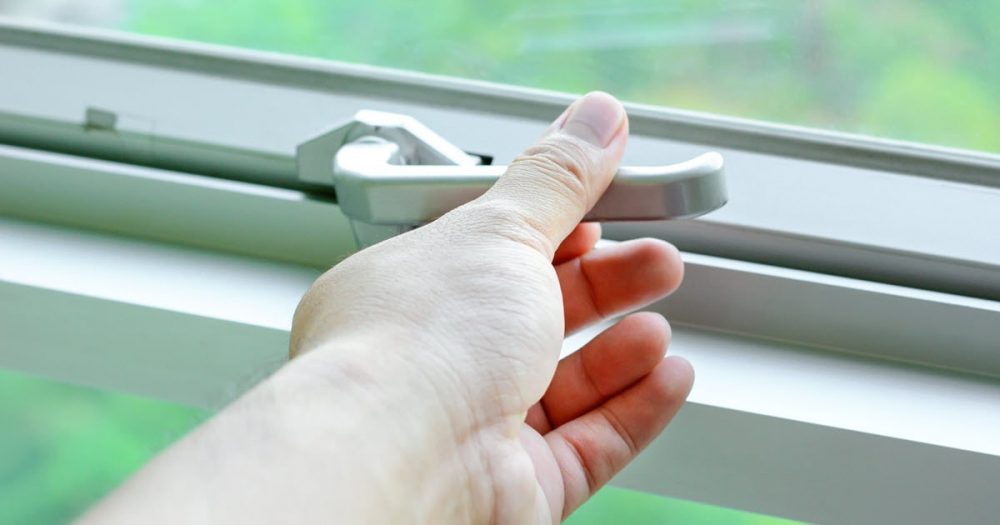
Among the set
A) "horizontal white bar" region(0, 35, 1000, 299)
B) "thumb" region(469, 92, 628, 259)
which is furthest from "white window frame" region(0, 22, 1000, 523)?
"thumb" region(469, 92, 628, 259)

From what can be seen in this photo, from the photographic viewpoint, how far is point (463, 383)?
1.56 feet

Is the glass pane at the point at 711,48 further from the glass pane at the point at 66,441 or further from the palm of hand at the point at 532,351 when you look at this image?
the glass pane at the point at 66,441

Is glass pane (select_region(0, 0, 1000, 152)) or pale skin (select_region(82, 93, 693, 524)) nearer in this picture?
pale skin (select_region(82, 93, 693, 524))

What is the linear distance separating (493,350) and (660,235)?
0.20 m

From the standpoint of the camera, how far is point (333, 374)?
1.48ft

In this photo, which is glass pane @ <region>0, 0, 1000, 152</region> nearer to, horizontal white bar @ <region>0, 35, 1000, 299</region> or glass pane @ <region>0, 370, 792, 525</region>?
horizontal white bar @ <region>0, 35, 1000, 299</region>

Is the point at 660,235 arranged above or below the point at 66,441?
above

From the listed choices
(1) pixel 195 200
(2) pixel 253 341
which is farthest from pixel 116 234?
(2) pixel 253 341

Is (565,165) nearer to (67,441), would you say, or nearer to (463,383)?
(463,383)

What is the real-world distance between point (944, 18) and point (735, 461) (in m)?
0.30

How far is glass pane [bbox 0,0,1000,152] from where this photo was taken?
659 mm

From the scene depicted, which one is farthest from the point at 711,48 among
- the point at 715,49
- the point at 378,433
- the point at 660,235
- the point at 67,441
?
the point at 67,441

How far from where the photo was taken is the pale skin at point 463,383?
0.42m

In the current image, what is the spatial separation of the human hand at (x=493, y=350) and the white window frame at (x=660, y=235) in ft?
0.13
